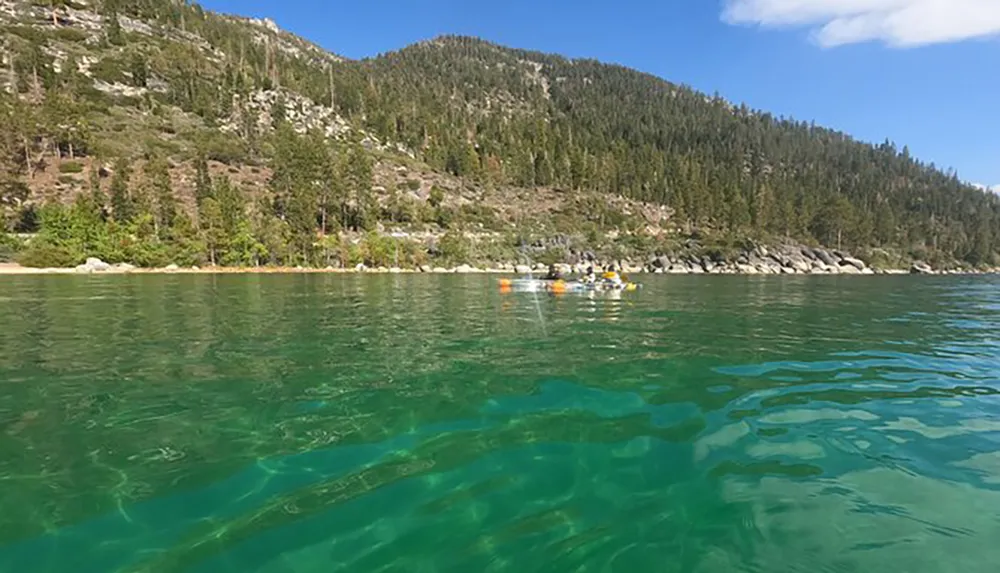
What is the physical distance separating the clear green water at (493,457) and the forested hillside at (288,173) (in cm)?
6620

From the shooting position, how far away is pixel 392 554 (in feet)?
16.2

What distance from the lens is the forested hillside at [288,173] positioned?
7700cm

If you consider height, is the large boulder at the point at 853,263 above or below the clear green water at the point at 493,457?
above

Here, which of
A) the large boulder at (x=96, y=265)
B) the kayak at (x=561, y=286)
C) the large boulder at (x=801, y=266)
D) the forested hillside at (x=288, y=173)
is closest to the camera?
the kayak at (x=561, y=286)

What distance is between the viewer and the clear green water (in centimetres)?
506

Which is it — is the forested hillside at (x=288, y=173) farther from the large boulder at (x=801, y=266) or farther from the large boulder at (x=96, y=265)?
the large boulder at (x=801, y=266)

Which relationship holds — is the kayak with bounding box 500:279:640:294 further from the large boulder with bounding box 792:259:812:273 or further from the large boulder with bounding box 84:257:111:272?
the large boulder with bounding box 792:259:812:273

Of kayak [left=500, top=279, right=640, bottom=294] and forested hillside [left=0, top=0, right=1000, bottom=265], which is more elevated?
forested hillside [left=0, top=0, right=1000, bottom=265]

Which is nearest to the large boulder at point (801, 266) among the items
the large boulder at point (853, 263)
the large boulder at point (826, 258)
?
the large boulder at point (826, 258)

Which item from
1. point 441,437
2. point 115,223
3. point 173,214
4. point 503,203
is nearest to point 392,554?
point 441,437

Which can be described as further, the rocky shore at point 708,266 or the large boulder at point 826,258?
the large boulder at point 826,258

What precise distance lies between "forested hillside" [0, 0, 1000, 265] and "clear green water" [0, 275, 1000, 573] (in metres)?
66.2

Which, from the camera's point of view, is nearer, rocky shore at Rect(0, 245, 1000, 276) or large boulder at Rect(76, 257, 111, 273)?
large boulder at Rect(76, 257, 111, 273)

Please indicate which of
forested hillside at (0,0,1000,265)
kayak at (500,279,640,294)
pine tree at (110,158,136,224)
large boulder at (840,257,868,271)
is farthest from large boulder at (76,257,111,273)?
large boulder at (840,257,868,271)
